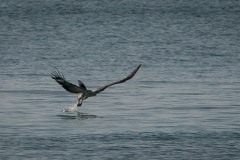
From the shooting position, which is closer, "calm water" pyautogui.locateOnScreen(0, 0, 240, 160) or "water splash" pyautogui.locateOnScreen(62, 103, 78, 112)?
"calm water" pyautogui.locateOnScreen(0, 0, 240, 160)

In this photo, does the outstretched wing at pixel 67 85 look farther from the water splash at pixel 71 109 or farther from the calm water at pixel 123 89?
the water splash at pixel 71 109

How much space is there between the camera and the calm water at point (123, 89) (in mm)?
19203

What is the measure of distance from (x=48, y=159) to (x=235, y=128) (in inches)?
188

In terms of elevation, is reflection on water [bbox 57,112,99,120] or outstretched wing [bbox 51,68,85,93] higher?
outstretched wing [bbox 51,68,85,93]

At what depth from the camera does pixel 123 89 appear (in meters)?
27.0

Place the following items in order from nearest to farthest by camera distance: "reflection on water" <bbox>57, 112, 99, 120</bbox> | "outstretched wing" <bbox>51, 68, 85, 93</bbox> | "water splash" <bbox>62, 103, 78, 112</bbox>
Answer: "outstretched wing" <bbox>51, 68, 85, 93</bbox>, "reflection on water" <bbox>57, 112, 99, 120</bbox>, "water splash" <bbox>62, 103, 78, 112</bbox>

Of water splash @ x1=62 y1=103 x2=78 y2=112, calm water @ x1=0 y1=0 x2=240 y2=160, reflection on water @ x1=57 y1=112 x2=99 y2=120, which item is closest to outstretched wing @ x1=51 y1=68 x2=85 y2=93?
calm water @ x1=0 y1=0 x2=240 y2=160

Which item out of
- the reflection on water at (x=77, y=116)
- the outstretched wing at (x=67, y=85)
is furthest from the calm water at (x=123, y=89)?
the outstretched wing at (x=67, y=85)

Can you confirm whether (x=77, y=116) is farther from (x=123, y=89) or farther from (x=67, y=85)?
(x=123, y=89)

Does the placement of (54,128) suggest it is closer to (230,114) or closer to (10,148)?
(10,148)

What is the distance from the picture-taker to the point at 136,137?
65.6 feet

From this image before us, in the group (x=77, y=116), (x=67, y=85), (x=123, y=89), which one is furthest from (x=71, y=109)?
(x=123, y=89)

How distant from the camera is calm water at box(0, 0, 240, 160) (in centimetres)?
1920

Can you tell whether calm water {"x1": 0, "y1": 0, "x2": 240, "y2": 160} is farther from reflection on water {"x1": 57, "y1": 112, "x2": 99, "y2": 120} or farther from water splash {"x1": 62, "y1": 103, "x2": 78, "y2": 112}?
water splash {"x1": 62, "y1": 103, "x2": 78, "y2": 112}
